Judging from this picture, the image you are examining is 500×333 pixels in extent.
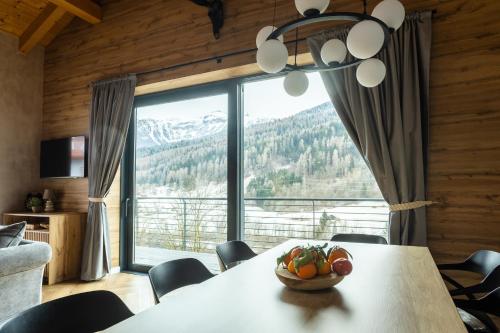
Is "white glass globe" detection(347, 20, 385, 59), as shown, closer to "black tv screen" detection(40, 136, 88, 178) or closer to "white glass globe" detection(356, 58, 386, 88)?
"white glass globe" detection(356, 58, 386, 88)

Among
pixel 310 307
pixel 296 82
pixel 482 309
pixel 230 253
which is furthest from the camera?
pixel 230 253

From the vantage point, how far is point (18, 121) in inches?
194

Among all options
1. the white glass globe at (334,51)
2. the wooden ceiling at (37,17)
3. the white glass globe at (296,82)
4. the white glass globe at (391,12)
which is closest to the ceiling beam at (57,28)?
the wooden ceiling at (37,17)

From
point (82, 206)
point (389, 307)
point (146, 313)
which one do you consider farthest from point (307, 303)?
point (82, 206)

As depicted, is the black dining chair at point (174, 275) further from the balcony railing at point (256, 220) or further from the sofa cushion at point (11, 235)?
the balcony railing at point (256, 220)

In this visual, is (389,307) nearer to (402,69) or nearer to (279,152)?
(402,69)

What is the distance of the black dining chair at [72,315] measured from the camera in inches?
42.9

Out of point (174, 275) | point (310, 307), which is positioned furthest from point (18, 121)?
point (310, 307)

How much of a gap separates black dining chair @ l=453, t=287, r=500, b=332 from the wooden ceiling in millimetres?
4888

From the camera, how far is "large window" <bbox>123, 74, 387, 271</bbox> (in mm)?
3477

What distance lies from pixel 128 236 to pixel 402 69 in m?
3.81

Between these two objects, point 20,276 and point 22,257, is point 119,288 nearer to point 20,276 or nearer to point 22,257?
point 20,276

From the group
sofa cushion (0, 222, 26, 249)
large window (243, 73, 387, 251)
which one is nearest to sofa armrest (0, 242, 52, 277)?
sofa cushion (0, 222, 26, 249)

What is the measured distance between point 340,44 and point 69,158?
4007 mm
